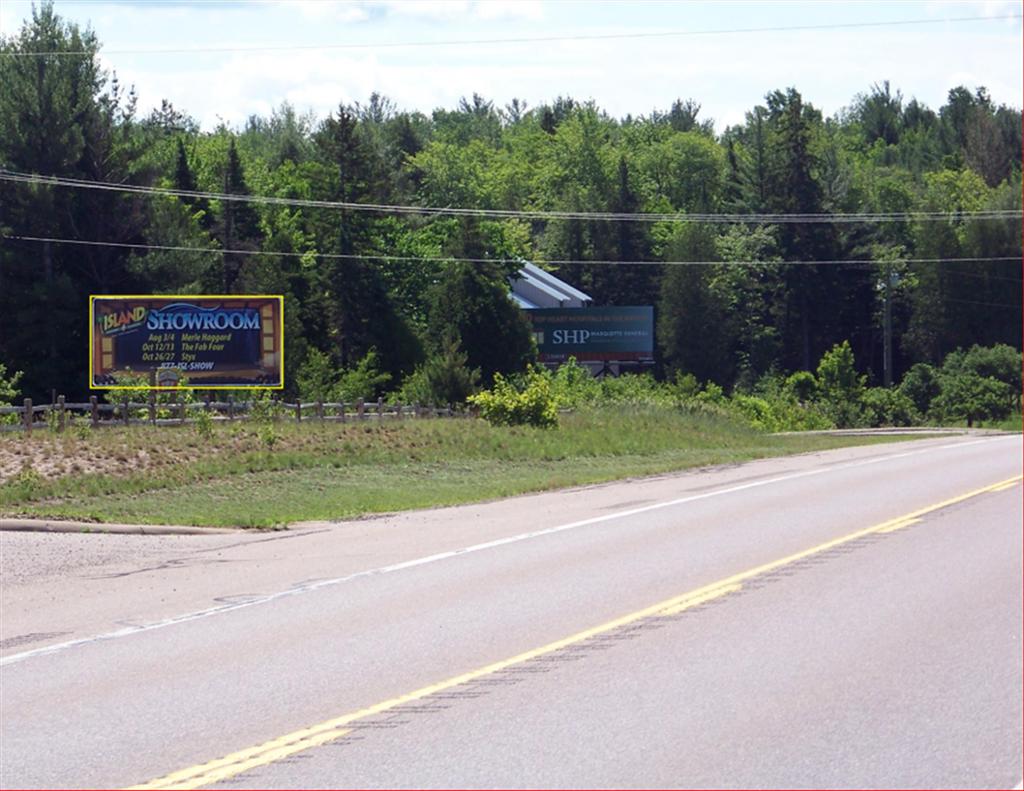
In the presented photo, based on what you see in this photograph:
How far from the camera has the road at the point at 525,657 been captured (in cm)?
830

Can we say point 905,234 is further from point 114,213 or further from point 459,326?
point 114,213

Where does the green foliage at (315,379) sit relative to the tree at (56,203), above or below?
below

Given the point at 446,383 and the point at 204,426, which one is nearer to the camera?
the point at 204,426

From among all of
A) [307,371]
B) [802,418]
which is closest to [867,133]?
[802,418]

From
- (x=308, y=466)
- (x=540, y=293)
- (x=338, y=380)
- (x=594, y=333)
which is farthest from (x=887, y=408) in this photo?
(x=308, y=466)

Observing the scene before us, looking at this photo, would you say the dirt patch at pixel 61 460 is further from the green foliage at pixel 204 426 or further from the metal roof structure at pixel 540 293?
the metal roof structure at pixel 540 293

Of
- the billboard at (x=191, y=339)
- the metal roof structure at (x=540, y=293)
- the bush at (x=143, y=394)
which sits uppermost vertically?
the metal roof structure at (x=540, y=293)

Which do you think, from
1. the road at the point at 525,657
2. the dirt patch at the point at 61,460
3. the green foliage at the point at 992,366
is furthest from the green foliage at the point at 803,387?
the road at the point at 525,657

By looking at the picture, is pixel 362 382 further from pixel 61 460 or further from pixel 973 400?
pixel 973 400

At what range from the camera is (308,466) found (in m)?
33.2

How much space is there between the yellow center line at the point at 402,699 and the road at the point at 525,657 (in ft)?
0.08

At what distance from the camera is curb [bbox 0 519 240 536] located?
20250 millimetres

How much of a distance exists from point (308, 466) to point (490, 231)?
4956 cm

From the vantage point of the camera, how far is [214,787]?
307 inches
